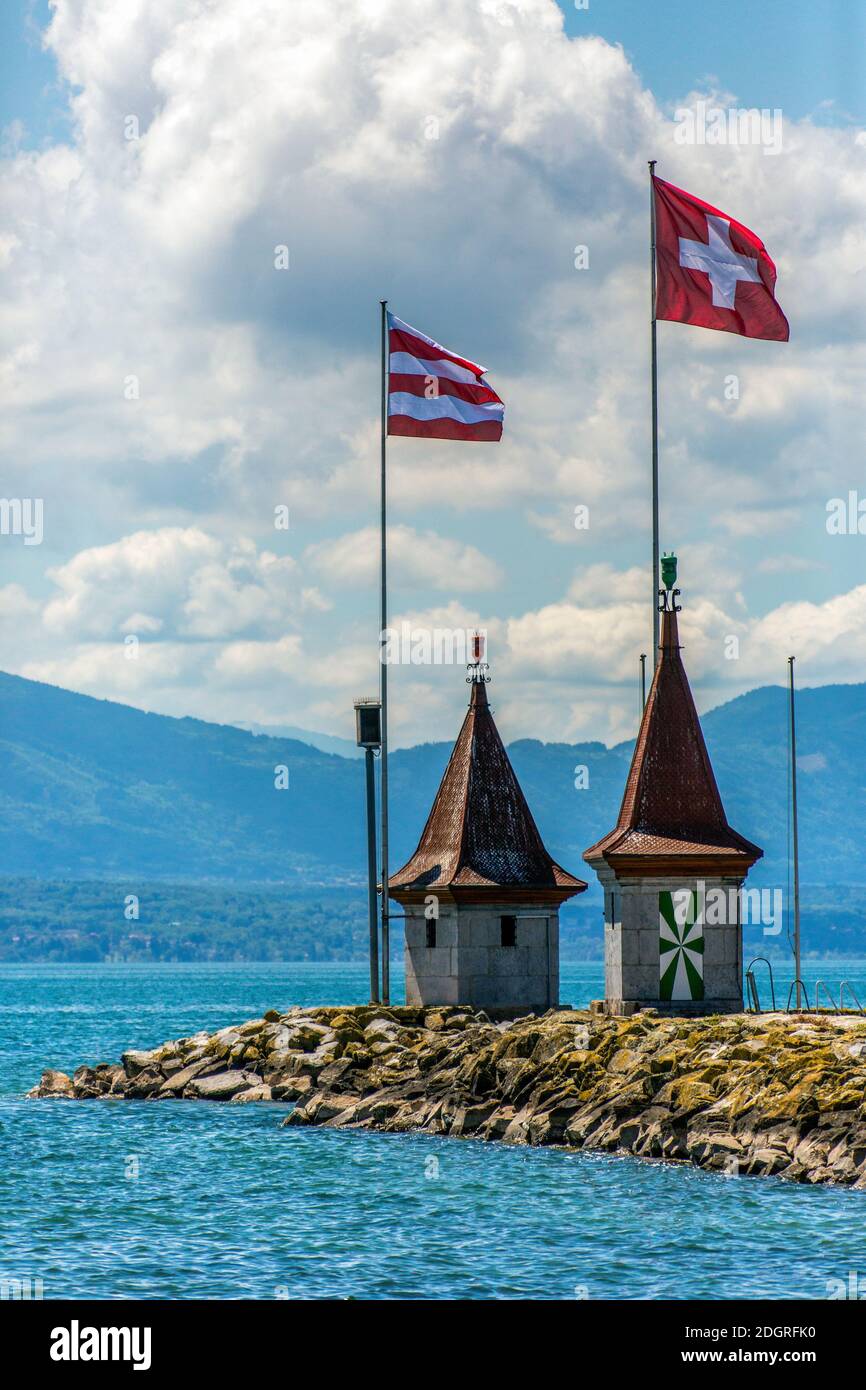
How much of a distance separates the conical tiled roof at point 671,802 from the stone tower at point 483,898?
324 centimetres

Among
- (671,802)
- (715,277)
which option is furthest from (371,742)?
(715,277)

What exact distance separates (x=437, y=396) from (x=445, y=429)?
75cm

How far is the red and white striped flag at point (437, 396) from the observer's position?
1660 inches

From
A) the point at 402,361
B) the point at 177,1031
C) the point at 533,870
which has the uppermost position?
the point at 402,361

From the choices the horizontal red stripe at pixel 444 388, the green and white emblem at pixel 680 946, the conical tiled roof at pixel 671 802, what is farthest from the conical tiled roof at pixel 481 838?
the horizontal red stripe at pixel 444 388

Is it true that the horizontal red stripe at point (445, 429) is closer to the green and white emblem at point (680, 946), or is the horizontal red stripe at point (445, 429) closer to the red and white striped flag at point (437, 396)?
the red and white striped flag at point (437, 396)

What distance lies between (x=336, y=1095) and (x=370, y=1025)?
11.1 feet

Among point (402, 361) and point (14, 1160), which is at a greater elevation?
point (402, 361)

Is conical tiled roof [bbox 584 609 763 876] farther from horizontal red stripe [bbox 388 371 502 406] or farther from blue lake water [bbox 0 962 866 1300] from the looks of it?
blue lake water [bbox 0 962 866 1300]

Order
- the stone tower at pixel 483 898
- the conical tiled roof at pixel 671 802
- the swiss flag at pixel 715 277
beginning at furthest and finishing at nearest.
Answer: the stone tower at pixel 483 898, the conical tiled roof at pixel 671 802, the swiss flag at pixel 715 277

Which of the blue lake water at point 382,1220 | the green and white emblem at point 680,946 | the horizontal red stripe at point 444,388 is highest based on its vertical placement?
the horizontal red stripe at point 444,388
